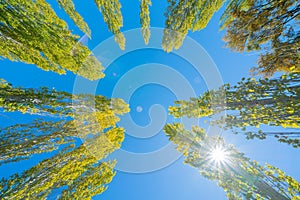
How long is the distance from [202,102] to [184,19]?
14.6ft

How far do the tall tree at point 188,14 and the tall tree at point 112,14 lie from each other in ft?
7.99

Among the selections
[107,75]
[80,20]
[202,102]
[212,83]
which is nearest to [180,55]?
[212,83]

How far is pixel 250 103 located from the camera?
9.09 feet

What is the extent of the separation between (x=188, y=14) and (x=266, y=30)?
294cm

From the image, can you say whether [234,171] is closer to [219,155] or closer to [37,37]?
[219,155]

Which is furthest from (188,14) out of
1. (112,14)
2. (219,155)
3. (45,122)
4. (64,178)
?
(64,178)

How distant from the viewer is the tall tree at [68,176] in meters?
3.91

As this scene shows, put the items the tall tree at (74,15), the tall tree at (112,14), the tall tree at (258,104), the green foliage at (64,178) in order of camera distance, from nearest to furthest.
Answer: the tall tree at (258,104) < the green foliage at (64,178) < the tall tree at (74,15) < the tall tree at (112,14)

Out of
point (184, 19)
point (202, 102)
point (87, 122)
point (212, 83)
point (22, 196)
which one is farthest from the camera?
point (212, 83)

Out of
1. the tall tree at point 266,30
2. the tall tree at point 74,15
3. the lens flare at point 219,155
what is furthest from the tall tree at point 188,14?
the lens flare at point 219,155

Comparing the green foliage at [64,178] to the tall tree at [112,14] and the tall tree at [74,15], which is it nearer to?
the tall tree at [74,15]

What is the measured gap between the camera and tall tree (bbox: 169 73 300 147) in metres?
2.40

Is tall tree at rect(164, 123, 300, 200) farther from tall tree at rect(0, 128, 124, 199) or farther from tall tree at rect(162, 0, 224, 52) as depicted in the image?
tall tree at rect(162, 0, 224, 52)

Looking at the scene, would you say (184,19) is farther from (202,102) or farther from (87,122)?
(87,122)
